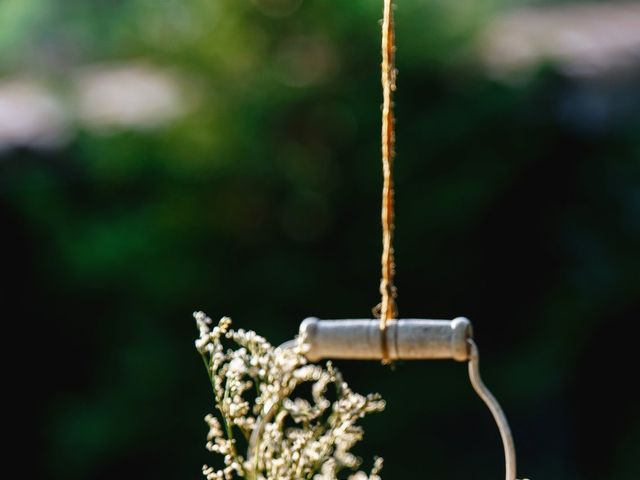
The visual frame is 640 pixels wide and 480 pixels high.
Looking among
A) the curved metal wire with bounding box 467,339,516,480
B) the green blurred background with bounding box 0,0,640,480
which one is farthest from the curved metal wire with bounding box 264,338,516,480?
the green blurred background with bounding box 0,0,640,480

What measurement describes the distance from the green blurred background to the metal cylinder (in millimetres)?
1747

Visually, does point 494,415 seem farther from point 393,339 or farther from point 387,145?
point 387,145

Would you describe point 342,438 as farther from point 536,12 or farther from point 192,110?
point 536,12

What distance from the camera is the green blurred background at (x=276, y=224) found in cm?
269

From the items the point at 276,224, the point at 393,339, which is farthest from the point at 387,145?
the point at 276,224

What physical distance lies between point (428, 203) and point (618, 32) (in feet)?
4.58

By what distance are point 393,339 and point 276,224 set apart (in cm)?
189

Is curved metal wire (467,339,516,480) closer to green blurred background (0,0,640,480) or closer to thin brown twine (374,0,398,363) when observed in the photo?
thin brown twine (374,0,398,363)

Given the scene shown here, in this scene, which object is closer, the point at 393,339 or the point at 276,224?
the point at 393,339

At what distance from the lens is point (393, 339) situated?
0.89 m

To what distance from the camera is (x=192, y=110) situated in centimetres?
271

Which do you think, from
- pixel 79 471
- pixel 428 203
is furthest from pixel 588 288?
pixel 79 471

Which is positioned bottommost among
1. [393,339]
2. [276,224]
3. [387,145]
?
[276,224]

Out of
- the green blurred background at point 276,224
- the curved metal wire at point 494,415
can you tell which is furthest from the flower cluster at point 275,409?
the green blurred background at point 276,224
